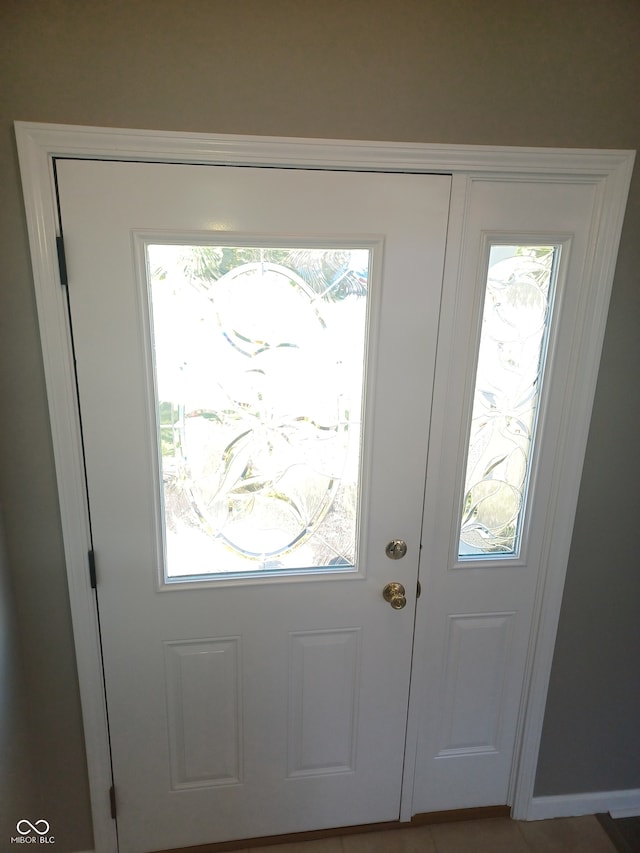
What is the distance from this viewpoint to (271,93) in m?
1.21

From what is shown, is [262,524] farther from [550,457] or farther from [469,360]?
[550,457]

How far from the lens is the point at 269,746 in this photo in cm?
167

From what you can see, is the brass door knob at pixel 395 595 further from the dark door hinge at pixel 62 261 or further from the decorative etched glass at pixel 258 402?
the dark door hinge at pixel 62 261

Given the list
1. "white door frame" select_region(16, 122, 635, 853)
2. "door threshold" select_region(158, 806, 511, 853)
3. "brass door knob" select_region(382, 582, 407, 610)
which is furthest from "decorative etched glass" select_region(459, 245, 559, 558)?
"door threshold" select_region(158, 806, 511, 853)

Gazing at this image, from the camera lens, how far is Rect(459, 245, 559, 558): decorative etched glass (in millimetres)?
1425

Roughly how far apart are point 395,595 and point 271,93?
133cm

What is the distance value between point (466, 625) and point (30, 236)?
5.20 feet

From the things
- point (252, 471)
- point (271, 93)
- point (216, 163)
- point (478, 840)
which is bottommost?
point (478, 840)

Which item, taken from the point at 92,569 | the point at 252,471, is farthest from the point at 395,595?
the point at 92,569

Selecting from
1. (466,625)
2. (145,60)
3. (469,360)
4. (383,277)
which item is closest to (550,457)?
(469,360)

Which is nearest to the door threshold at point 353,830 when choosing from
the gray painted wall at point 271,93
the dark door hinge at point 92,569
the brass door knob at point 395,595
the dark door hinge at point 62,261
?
the gray painted wall at point 271,93

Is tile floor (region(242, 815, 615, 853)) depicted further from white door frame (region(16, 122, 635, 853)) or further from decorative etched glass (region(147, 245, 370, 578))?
decorative etched glass (region(147, 245, 370, 578))

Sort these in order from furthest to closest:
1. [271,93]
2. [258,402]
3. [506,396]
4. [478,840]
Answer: [478,840]
[506,396]
[258,402]
[271,93]

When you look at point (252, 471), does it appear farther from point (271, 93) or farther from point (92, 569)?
point (271, 93)
